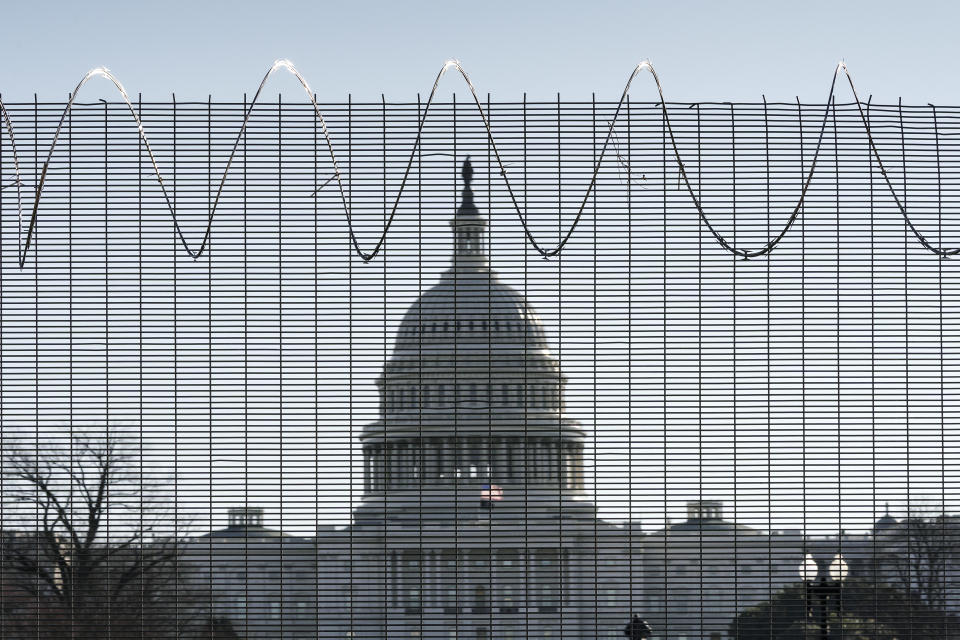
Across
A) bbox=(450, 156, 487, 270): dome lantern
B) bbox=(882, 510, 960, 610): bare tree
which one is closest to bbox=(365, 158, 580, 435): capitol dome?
bbox=(450, 156, 487, 270): dome lantern

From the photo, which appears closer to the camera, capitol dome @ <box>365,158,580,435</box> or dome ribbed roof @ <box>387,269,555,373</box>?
capitol dome @ <box>365,158,580,435</box>

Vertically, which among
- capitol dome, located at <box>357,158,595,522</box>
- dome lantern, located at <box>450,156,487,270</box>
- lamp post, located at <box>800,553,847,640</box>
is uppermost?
dome lantern, located at <box>450,156,487,270</box>

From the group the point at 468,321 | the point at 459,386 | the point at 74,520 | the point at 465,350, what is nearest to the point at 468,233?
the point at 468,321

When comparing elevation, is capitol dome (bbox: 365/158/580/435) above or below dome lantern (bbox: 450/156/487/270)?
below

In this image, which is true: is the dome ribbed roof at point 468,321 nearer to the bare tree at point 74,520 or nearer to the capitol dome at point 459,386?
the capitol dome at point 459,386

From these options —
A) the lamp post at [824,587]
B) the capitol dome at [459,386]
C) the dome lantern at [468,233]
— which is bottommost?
the lamp post at [824,587]

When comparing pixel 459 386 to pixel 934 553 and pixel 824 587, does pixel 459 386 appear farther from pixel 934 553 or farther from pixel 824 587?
pixel 934 553

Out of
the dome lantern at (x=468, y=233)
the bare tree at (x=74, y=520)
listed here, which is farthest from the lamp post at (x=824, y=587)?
the bare tree at (x=74, y=520)

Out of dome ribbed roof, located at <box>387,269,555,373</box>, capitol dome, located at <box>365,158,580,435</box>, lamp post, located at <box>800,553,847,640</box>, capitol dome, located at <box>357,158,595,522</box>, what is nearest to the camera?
capitol dome, located at <box>357,158,595,522</box>

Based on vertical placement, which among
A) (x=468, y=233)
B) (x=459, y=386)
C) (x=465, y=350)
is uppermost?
(x=468, y=233)

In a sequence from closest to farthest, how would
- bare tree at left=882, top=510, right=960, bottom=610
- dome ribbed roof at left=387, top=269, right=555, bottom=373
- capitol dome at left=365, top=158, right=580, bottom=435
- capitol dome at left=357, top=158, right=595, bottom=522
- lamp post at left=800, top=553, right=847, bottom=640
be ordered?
capitol dome at left=357, top=158, right=595, bottom=522 < capitol dome at left=365, top=158, right=580, bottom=435 < dome ribbed roof at left=387, top=269, right=555, bottom=373 < bare tree at left=882, top=510, right=960, bottom=610 < lamp post at left=800, top=553, right=847, bottom=640

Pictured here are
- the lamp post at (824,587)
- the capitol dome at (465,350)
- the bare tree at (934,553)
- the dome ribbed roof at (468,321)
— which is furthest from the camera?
the lamp post at (824,587)

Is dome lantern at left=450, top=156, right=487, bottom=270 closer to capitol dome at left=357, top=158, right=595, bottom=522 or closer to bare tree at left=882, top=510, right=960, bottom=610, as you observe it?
capitol dome at left=357, top=158, right=595, bottom=522

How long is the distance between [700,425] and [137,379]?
5.72 m
